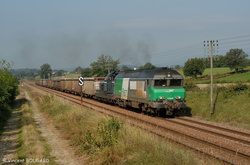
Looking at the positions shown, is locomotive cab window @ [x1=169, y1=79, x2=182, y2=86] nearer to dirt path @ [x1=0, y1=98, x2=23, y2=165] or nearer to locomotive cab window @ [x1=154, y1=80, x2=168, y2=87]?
locomotive cab window @ [x1=154, y1=80, x2=168, y2=87]

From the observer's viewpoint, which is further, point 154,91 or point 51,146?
point 154,91

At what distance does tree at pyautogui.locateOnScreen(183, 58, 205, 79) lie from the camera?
87.9 meters

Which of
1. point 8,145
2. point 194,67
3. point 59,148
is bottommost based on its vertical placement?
point 8,145

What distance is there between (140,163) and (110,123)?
417cm

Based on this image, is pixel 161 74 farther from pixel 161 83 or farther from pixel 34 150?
pixel 34 150

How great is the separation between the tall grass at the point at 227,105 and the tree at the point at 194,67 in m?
64.2

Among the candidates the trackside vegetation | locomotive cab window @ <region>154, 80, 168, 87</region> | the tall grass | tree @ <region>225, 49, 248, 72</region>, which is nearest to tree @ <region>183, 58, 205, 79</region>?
tree @ <region>225, 49, 248, 72</region>

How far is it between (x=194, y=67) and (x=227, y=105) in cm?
6931

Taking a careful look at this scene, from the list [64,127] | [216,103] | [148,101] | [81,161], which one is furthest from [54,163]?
[216,103]

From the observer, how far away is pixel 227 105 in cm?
2128

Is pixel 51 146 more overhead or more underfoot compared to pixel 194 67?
more underfoot

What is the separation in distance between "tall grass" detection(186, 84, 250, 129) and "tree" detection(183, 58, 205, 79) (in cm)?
6419

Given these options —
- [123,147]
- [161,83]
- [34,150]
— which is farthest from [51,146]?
[161,83]

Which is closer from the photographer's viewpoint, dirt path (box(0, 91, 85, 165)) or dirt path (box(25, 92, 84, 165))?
dirt path (box(25, 92, 84, 165))
